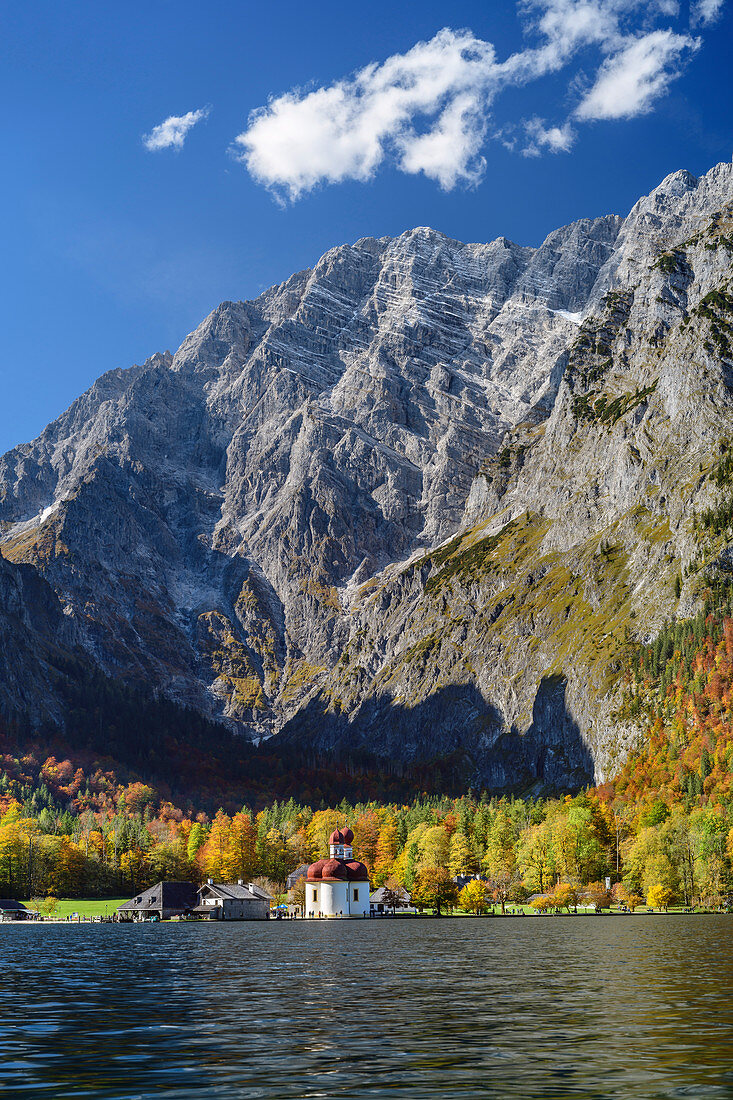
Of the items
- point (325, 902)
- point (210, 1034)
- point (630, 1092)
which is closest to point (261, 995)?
point (210, 1034)

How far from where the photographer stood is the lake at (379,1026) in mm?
24594

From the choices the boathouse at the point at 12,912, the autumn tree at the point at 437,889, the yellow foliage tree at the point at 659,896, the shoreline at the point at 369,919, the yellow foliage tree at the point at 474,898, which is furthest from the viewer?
the autumn tree at the point at 437,889


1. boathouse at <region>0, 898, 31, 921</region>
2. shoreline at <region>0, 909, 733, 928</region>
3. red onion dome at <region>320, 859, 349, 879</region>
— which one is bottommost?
shoreline at <region>0, 909, 733, 928</region>

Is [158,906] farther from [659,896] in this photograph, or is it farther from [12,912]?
[659,896]

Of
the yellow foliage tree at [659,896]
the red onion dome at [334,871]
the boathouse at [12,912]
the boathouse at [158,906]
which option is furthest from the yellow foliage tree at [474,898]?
the boathouse at [12,912]

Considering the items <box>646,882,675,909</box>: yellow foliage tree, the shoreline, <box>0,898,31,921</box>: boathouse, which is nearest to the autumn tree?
the shoreline

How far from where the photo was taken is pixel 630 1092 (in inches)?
899

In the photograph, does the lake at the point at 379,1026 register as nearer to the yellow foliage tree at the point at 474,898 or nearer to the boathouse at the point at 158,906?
the yellow foliage tree at the point at 474,898

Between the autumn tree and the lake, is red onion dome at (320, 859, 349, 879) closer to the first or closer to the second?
the autumn tree

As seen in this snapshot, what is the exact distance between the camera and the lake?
968 inches

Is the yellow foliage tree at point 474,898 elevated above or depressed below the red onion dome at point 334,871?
below

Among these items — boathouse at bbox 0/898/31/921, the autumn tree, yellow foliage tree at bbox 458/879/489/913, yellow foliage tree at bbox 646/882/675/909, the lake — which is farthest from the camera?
the autumn tree

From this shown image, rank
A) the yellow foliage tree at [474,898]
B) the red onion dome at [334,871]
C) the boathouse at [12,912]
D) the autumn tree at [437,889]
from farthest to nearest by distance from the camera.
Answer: the red onion dome at [334,871] < the autumn tree at [437,889] < the boathouse at [12,912] < the yellow foliage tree at [474,898]

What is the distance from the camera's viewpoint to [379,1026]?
35156 millimetres
